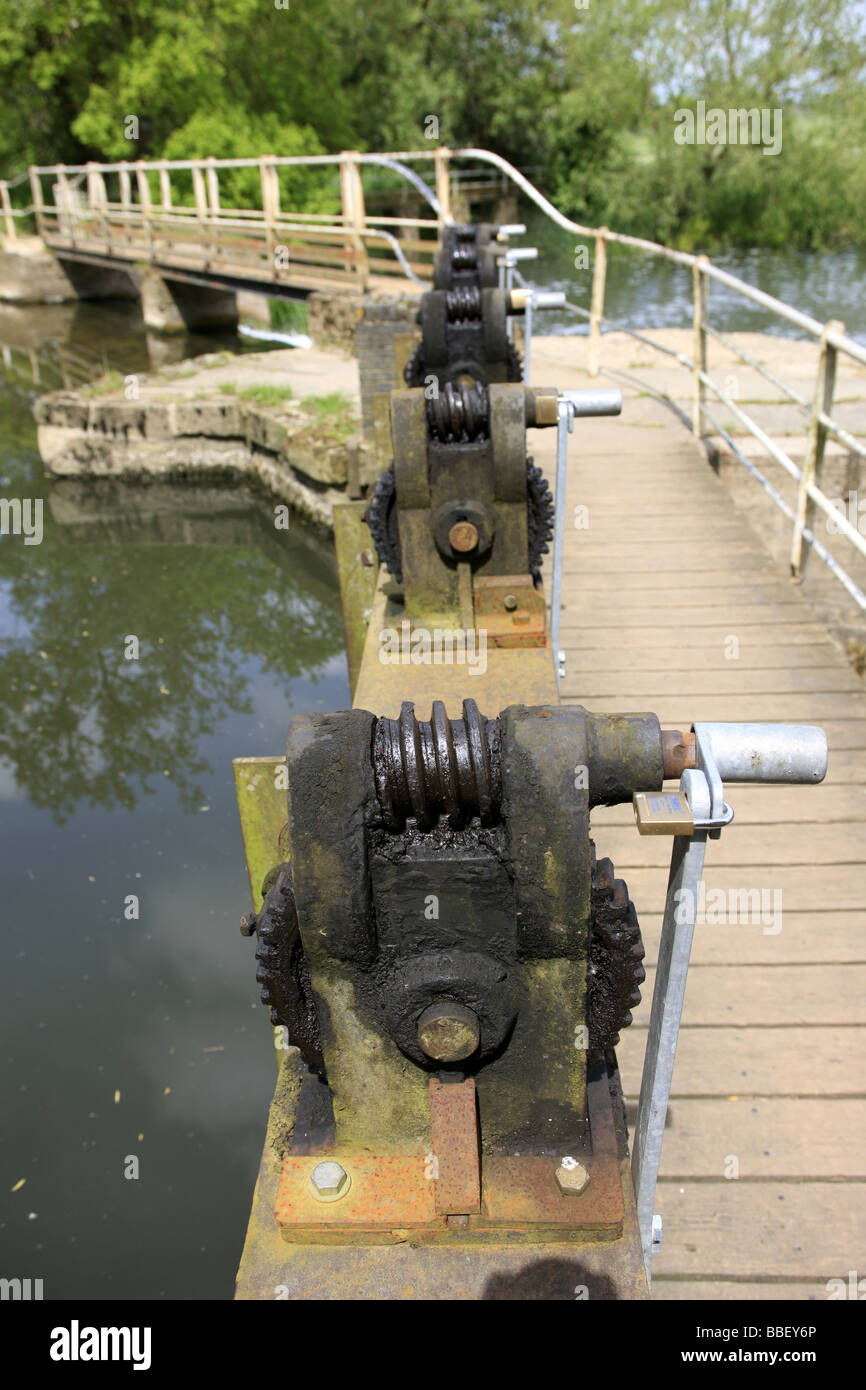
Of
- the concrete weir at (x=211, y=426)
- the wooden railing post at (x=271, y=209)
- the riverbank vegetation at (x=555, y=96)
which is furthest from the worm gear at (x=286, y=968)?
the riverbank vegetation at (x=555, y=96)

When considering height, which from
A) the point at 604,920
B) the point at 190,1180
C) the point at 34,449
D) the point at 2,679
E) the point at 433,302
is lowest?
the point at 190,1180

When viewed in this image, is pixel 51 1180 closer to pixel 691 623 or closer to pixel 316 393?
pixel 691 623

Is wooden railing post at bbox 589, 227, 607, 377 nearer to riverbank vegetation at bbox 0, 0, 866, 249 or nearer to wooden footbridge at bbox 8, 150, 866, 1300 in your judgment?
wooden footbridge at bbox 8, 150, 866, 1300

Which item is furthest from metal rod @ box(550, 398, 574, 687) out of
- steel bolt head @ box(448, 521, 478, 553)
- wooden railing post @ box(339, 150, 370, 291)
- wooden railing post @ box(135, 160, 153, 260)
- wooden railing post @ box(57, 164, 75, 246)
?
wooden railing post @ box(57, 164, 75, 246)

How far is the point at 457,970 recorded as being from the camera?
1.44 metres

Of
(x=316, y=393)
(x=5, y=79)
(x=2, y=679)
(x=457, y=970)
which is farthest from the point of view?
(x=5, y=79)

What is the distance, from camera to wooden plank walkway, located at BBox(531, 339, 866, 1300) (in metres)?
2.04

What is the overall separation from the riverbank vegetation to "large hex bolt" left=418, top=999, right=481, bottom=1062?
2188 cm

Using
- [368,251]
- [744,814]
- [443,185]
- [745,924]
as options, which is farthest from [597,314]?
[368,251]

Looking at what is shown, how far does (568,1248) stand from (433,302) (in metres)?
4.19

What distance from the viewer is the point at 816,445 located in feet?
14.7

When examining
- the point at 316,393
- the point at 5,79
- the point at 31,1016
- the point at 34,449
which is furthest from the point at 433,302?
the point at 5,79

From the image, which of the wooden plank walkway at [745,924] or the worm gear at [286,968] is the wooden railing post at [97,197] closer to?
the wooden plank walkway at [745,924]

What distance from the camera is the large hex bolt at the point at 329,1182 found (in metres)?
1.50
